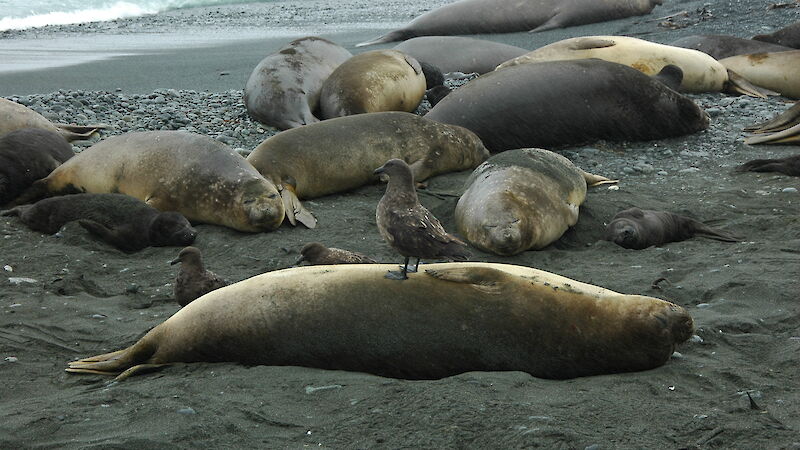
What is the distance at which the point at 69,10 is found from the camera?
26.5 meters

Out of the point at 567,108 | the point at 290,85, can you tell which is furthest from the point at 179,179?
the point at 567,108

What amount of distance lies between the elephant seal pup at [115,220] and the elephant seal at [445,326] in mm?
2493

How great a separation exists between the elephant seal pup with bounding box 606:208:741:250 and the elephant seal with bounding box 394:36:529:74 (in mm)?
6202

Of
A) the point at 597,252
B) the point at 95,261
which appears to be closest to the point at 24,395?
the point at 95,261

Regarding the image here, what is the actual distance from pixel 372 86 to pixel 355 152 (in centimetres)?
194

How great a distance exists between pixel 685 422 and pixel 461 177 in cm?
500

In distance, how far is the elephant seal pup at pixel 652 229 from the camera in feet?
20.2

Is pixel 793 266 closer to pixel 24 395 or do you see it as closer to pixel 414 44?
pixel 24 395

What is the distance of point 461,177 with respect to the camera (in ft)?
26.7

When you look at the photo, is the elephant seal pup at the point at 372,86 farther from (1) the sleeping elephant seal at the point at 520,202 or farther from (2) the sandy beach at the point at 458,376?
(1) the sleeping elephant seal at the point at 520,202

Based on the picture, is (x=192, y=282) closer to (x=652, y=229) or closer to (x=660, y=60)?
(x=652, y=229)

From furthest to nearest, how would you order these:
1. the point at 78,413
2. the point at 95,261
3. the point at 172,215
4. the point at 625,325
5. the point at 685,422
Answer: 1. the point at 172,215
2. the point at 95,261
3. the point at 625,325
4. the point at 78,413
5. the point at 685,422

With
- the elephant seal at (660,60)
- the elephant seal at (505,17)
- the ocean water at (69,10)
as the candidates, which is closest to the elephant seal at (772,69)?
the elephant seal at (660,60)

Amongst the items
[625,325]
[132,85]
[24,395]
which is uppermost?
[625,325]
